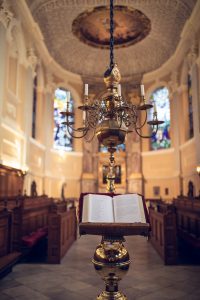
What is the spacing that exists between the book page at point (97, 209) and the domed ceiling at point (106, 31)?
467 inches

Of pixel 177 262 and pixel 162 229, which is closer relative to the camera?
pixel 177 262

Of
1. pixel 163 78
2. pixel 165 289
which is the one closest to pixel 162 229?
pixel 165 289

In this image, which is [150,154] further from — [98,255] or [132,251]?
[98,255]

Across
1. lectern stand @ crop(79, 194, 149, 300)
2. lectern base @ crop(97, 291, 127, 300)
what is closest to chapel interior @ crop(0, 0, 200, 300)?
lectern stand @ crop(79, 194, 149, 300)

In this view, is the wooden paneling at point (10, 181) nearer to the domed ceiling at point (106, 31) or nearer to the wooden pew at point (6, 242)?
the wooden pew at point (6, 242)

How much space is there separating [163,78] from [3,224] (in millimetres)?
15642

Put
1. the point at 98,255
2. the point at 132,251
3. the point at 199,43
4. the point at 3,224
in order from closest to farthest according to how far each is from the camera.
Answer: the point at 98,255
the point at 3,224
the point at 132,251
the point at 199,43

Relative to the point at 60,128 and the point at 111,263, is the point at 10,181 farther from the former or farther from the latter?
the point at 111,263

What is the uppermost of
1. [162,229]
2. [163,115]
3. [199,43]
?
[199,43]

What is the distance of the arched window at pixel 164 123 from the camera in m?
17.8

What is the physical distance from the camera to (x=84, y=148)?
1881 centimetres

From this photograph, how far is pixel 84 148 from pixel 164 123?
5303mm

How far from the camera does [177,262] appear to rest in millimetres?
5723

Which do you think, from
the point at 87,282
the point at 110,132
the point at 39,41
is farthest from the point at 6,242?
the point at 39,41
